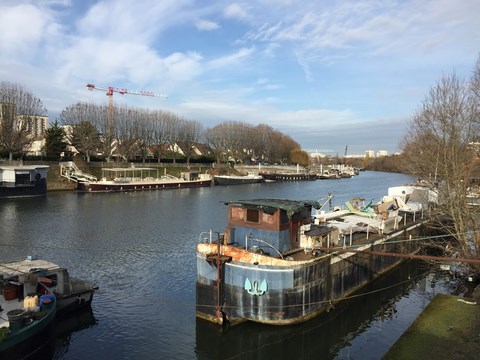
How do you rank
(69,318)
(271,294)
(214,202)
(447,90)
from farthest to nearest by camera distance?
1. (214,202)
2. (447,90)
3. (69,318)
4. (271,294)

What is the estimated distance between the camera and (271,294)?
18.3 meters

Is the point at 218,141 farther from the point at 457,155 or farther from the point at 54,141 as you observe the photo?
the point at 457,155

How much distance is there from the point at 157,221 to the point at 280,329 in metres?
29.6

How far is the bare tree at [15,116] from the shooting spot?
7444 centimetres

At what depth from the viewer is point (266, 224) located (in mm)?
20359

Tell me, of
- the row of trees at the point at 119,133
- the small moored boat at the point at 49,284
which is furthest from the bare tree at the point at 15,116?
the small moored boat at the point at 49,284

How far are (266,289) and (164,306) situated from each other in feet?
21.1

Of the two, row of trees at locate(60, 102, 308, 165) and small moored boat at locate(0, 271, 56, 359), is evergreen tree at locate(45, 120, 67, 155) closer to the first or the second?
row of trees at locate(60, 102, 308, 165)

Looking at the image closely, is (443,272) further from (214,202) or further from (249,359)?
(214,202)

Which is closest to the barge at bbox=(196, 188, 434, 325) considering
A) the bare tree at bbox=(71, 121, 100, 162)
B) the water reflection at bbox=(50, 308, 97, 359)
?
the water reflection at bbox=(50, 308, 97, 359)

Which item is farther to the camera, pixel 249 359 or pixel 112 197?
pixel 112 197

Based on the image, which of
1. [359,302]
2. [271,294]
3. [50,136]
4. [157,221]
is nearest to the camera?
[271,294]

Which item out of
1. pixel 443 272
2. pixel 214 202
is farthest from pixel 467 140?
pixel 214 202

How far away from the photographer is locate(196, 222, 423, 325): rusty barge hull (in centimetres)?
1825
